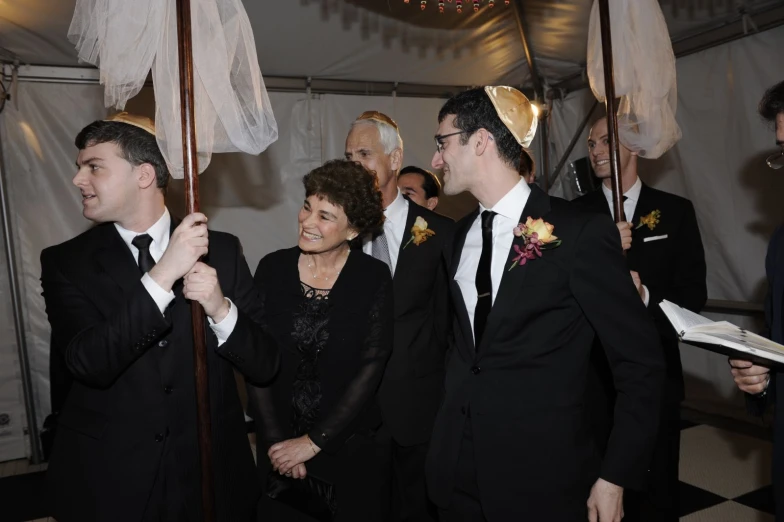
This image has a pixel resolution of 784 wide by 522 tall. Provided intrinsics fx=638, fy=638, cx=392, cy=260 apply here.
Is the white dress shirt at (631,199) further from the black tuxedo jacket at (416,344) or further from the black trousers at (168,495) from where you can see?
the black trousers at (168,495)

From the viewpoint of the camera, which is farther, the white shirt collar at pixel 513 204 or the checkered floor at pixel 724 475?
the checkered floor at pixel 724 475

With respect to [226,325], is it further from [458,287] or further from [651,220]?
Answer: [651,220]

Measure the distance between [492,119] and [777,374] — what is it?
45.9 inches

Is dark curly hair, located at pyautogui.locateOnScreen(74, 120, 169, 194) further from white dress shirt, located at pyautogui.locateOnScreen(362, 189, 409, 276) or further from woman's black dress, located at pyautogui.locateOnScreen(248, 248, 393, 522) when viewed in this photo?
white dress shirt, located at pyautogui.locateOnScreen(362, 189, 409, 276)

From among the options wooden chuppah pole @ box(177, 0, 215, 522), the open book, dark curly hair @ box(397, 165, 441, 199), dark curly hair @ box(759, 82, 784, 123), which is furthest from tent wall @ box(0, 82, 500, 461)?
the open book

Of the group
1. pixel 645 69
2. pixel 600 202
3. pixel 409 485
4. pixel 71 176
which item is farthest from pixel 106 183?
pixel 71 176

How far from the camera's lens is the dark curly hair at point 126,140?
193 cm

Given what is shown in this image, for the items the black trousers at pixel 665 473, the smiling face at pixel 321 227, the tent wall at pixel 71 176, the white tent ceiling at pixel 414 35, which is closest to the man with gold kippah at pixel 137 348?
the smiling face at pixel 321 227

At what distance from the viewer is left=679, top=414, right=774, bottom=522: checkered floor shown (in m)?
3.55

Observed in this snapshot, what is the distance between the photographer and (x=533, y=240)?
1.84 metres

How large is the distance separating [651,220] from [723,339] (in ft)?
5.66

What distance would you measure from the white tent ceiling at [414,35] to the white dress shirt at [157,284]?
2.52 meters

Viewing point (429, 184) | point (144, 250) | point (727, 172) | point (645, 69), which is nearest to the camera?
point (144, 250)

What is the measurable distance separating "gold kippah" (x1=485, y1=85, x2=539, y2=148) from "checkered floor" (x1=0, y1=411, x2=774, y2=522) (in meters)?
2.60
